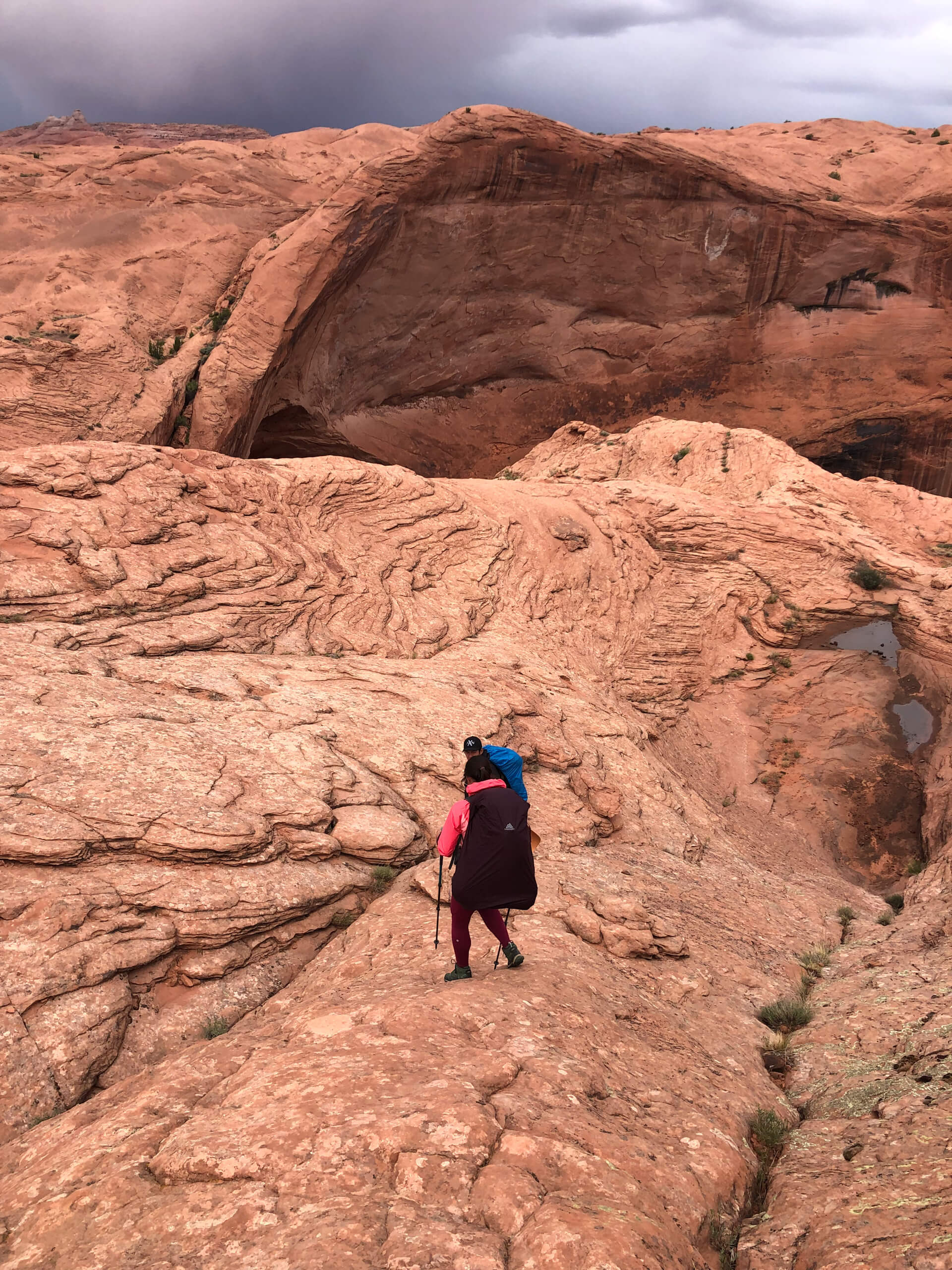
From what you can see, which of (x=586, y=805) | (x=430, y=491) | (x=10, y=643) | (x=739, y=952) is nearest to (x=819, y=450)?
(x=430, y=491)

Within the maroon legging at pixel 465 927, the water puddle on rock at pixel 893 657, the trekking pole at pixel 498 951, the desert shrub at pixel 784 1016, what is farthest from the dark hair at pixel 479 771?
the water puddle on rock at pixel 893 657

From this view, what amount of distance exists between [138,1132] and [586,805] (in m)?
7.18

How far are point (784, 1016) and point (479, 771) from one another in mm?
3740

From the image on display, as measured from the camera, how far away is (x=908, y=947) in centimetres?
864

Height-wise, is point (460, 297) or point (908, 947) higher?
point (460, 297)

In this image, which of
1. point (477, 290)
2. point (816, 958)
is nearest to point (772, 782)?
point (816, 958)

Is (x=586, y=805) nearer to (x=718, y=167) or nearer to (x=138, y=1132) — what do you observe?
(x=138, y=1132)

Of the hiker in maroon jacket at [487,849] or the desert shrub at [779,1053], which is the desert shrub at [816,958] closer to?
the desert shrub at [779,1053]

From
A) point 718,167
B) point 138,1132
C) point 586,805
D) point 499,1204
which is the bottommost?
point 586,805

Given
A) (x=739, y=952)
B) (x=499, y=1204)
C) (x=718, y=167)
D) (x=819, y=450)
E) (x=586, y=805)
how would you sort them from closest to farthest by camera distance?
1. (x=499, y=1204)
2. (x=739, y=952)
3. (x=586, y=805)
4. (x=718, y=167)
5. (x=819, y=450)

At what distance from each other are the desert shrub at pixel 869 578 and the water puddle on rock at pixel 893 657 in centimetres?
78

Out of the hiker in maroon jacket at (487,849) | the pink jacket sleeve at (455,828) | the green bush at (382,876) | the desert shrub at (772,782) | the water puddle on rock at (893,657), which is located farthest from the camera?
the water puddle on rock at (893,657)

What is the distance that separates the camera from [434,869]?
7.60m

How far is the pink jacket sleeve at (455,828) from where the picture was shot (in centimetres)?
557
